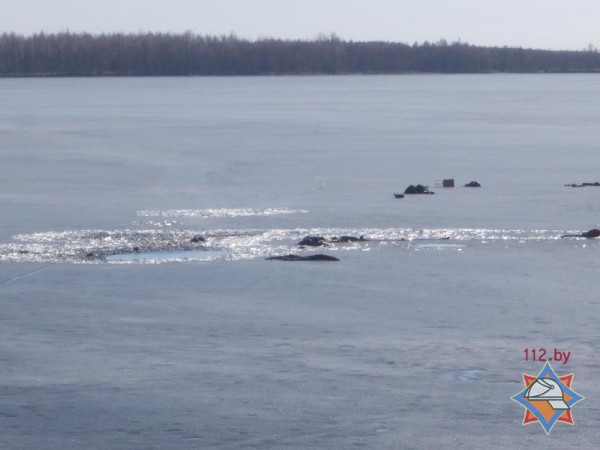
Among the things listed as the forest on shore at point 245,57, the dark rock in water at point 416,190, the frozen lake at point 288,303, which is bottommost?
the frozen lake at point 288,303

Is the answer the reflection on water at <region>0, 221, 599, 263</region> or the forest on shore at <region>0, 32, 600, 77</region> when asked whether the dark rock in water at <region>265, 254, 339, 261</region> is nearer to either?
the reflection on water at <region>0, 221, 599, 263</region>

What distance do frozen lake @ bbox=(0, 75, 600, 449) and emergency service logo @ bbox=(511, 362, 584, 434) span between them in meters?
0.04

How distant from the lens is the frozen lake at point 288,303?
14.7 ft

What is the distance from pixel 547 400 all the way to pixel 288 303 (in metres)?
2.66

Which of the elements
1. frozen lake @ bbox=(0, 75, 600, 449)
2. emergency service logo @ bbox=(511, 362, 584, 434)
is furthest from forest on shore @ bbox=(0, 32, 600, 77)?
emergency service logo @ bbox=(511, 362, 584, 434)

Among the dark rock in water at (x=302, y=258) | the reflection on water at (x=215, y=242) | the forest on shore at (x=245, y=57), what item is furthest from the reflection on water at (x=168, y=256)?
the forest on shore at (x=245, y=57)

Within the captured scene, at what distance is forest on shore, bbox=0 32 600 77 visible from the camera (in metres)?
96.9

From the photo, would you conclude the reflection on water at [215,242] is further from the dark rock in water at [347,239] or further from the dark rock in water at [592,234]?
the dark rock in water at [592,234]

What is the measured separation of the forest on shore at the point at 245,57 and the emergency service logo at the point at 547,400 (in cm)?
9196

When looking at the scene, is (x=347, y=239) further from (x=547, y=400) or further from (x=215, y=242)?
(x=547, y=400)

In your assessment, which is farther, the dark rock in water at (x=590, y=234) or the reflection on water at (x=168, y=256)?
the dark rock in water at (x=590, y=234)

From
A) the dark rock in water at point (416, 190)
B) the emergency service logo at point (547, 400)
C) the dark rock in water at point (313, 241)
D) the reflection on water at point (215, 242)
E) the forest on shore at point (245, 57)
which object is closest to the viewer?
the emergency service logo at point (547, 400)

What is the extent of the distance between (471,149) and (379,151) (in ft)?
4.99

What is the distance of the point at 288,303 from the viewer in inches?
267
